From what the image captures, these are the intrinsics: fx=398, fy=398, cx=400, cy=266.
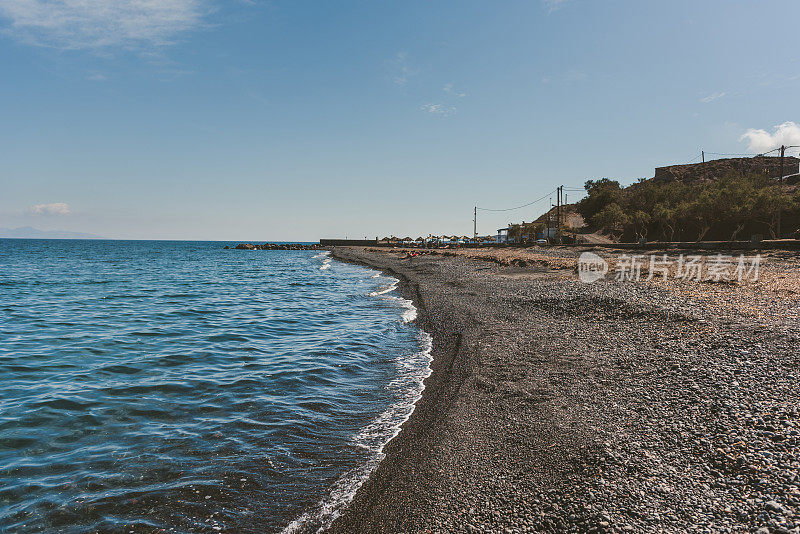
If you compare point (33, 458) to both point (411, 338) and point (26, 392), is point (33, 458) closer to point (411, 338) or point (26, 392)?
point (26, 392)

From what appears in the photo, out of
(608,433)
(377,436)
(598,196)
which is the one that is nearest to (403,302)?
(377,436)

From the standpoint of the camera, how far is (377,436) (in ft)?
24.3

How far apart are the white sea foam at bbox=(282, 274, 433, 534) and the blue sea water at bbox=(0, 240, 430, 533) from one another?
0.09 ft

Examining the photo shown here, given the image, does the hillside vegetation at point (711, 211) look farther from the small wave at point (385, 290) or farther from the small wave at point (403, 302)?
the small wave at point (403, 302)

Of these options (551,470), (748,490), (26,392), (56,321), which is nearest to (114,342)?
(26,392)

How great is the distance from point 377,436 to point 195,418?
3.85m

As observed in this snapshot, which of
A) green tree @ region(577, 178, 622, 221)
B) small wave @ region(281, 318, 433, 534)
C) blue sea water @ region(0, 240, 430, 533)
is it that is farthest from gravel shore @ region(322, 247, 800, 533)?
green tree @ region(577, 178, 622, 221)

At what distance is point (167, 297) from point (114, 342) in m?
14.2

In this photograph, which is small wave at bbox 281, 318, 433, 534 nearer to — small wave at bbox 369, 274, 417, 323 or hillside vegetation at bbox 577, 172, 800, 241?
small wave at bbox 369, 274, 417, 323

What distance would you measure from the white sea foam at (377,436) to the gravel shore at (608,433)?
20 cm

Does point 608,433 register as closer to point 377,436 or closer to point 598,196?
point 377,436

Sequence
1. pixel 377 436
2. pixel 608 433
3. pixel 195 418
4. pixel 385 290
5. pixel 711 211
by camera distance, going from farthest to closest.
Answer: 1. pixel 711 211
2. pixel 385 290
3. pixel 195 418
4. pixel 377 436
5. pixel 608 433

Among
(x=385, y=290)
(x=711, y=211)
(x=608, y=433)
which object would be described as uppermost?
(x=711, y=211)

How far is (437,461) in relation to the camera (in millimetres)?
6215
